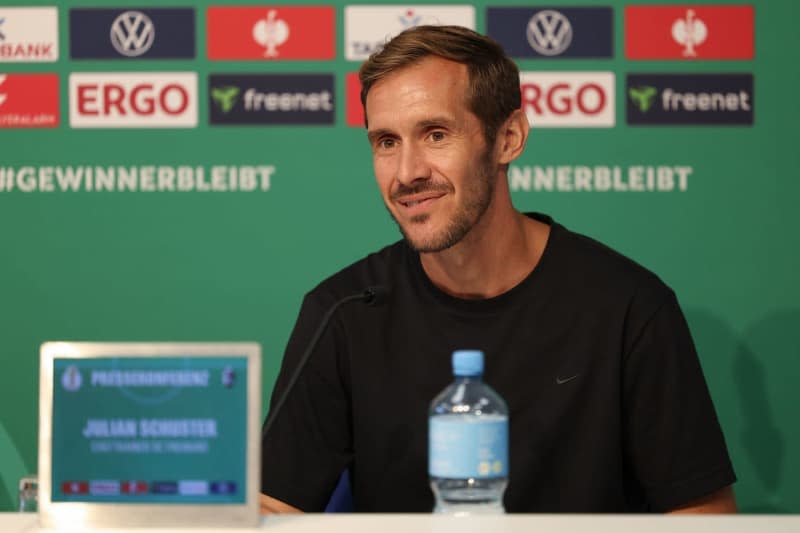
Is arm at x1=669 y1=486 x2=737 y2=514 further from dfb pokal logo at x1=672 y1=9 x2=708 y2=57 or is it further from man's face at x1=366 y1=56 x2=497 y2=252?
dfb pokal logo at x1=672 y1=9 x2=708 y2=57

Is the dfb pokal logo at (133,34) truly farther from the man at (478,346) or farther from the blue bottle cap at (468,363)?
the blue bottle cap at (468,363)

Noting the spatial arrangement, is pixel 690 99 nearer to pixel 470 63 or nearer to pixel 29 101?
pixel 470 63

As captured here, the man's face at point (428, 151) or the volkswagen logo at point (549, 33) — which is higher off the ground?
the volkswagen logo at point (549, 33)

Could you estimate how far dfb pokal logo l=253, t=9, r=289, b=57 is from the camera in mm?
2447

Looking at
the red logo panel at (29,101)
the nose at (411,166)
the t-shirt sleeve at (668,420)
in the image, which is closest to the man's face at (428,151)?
the nose at (411,166)

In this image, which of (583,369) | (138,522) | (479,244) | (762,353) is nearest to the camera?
(138,522)

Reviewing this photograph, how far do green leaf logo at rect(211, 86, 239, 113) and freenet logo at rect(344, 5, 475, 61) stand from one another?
0.90 feet

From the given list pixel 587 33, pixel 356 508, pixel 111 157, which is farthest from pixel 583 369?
pixel 111 157

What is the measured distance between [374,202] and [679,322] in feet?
3.24

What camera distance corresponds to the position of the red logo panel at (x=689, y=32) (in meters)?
2.43

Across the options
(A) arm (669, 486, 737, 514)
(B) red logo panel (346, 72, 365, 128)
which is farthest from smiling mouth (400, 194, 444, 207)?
(B) red logo panel (346, 72, 365, 128)

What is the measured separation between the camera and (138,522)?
101 cm

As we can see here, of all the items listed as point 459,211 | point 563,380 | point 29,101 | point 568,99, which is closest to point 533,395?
point 563,380

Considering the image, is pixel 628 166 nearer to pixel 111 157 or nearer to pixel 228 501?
pixel 111 157
